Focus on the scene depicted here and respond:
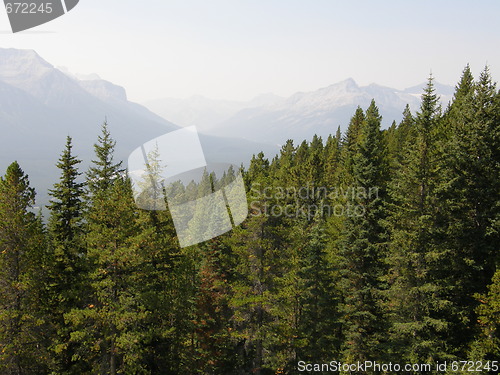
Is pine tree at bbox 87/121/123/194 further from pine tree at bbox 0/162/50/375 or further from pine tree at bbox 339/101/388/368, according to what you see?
pine tree at bbox 339/101/388/368

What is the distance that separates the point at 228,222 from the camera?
28781 mm

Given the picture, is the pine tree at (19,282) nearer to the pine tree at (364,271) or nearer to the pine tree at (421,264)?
the pine tree at (364,271)

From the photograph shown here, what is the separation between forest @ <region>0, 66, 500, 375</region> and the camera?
19.3 m

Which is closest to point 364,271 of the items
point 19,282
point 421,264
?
point 421,264

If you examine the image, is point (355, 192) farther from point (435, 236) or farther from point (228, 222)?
point (228, 222)

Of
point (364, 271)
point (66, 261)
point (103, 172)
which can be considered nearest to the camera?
point (66, 261)

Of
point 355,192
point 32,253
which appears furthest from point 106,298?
point 355,192

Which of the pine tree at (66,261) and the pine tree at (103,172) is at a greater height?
the pine tree at (103,172)

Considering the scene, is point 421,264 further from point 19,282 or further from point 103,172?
point 103,172

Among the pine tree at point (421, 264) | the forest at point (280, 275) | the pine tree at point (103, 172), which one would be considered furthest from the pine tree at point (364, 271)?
the pine tree at point (103, 172)

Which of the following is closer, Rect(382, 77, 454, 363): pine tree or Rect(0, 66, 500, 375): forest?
Rect(0, 66, 500, 375): forest

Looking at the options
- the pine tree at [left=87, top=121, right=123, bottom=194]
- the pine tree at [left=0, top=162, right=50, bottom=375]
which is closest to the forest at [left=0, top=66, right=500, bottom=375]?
the pine tree at [left=0, top=162, right=50, bottom=375]

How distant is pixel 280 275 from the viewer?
2808 centimetres

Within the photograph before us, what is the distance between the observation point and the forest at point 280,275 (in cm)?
1930
